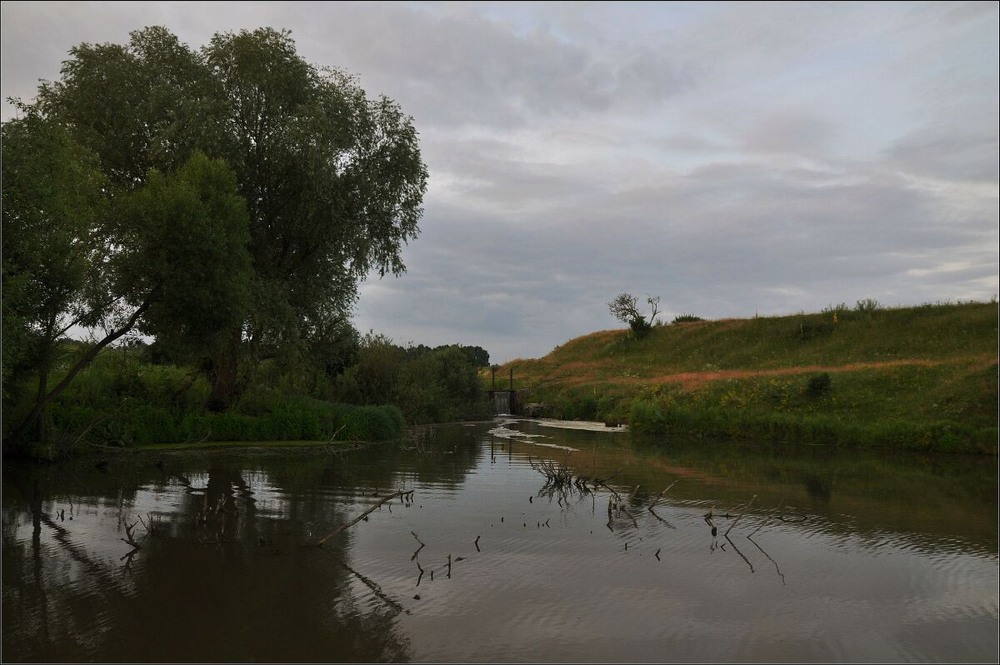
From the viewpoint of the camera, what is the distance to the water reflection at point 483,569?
8055mm

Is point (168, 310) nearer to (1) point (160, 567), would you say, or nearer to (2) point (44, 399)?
(2) point (44, 399)

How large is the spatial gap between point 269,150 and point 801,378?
3262cm

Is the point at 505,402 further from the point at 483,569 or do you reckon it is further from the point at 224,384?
the point at 483,569

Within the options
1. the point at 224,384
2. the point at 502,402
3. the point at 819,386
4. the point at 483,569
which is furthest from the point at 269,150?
the point at 502,402

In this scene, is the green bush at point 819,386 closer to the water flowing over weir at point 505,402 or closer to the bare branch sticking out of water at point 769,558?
the bare branch sticking out of water at point 769,558

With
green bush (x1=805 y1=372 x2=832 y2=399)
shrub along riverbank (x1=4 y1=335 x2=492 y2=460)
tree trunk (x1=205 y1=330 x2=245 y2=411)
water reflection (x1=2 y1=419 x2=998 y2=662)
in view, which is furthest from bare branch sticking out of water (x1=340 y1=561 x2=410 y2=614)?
green bush (x1=805 y1=372 x2=832 y2=399)

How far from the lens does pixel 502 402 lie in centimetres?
6331

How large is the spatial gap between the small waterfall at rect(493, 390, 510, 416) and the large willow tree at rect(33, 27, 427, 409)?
3186 centimetres

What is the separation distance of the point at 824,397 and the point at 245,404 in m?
30.4

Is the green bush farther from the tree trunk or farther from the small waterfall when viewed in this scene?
the tree trunk

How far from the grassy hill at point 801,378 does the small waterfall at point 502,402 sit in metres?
1.44

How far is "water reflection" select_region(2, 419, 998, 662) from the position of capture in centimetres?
805

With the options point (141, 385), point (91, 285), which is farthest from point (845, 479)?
point (141, 385)

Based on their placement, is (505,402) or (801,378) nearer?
(801,378)
